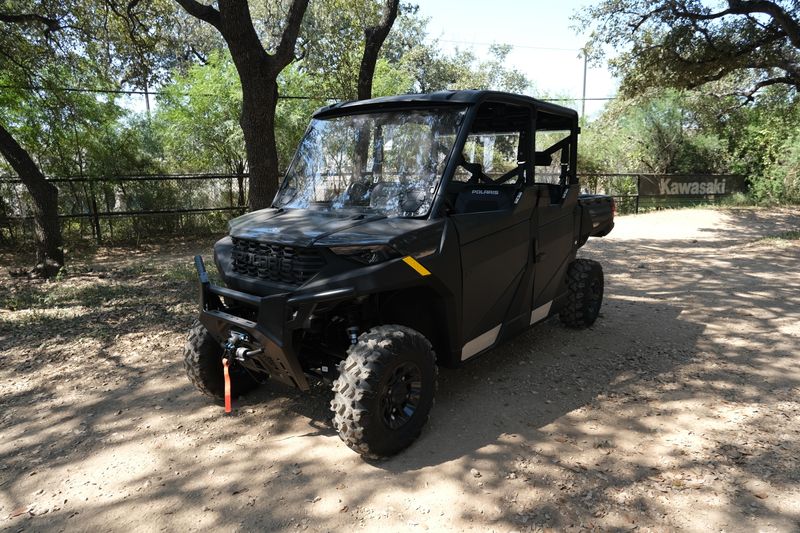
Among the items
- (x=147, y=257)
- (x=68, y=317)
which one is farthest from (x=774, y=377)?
(x=147, y=257)

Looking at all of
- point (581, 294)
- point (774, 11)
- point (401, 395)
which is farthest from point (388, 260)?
point (774, 11)

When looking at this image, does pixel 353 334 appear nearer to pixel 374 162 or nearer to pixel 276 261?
pixel 276 261

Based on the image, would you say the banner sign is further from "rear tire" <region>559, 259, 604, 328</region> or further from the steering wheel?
the steering wheel

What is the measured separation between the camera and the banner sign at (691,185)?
19.9 meters

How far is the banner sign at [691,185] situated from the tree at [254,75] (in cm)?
1616

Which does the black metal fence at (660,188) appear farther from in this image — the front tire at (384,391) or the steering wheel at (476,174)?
the front tire at (384,391)

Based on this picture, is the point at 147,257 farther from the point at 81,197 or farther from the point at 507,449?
the point at 507,449

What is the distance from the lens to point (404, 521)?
2.71 metres

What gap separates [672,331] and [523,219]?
265 cm

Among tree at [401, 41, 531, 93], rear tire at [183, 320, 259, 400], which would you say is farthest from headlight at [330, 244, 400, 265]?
tree at [401, 41, 531, 93]

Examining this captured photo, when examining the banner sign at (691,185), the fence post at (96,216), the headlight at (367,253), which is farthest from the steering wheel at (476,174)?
the banner sign at (691,185)

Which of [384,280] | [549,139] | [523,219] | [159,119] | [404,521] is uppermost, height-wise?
[159,119]

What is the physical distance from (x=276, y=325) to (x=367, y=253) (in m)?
0.65

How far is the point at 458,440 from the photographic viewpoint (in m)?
3.47
